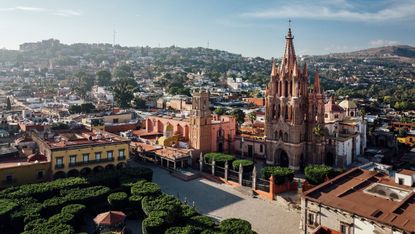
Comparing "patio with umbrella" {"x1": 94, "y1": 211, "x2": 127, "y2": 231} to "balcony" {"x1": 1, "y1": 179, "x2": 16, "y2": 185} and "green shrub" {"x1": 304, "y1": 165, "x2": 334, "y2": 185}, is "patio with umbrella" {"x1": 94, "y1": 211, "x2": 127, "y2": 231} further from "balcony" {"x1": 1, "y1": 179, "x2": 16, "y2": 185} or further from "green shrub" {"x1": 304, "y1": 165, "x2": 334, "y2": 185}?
"green shrub" {"x1": 304, "y1": 165, "x2": 334, "y2": 185}

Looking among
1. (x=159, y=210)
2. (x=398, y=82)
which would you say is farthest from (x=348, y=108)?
(x=398, y=82)

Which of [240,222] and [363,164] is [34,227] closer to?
[240,222]

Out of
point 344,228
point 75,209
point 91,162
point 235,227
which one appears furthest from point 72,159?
point 344,228

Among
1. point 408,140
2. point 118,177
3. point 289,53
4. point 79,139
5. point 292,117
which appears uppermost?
point 289,53

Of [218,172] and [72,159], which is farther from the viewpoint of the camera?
[218,172]

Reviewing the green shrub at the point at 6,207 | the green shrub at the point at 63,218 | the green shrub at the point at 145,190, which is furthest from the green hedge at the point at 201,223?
the green shrub at the point at 6,207

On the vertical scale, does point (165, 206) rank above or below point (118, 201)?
above

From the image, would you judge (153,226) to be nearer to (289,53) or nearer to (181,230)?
(181,230)

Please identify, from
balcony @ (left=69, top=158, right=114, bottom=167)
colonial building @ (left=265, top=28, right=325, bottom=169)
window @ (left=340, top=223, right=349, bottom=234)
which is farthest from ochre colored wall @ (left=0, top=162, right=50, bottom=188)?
window @ (left=340, top=223, right=349, bottom=234)
